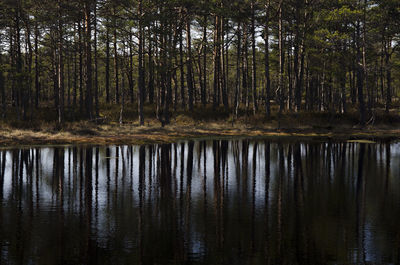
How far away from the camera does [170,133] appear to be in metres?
37.0

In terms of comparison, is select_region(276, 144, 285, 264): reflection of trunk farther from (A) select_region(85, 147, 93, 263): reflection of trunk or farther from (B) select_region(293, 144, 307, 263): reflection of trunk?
(A) select_region(85, 147, 93, 263): reflection of trunk

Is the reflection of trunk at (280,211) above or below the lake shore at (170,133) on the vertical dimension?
below

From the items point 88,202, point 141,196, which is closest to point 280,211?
point 141,196

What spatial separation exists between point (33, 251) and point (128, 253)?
1.87 m

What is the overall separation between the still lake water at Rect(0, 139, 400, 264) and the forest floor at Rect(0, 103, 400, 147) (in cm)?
894

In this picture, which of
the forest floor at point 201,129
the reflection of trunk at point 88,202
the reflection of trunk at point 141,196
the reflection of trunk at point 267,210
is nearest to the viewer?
the reflection of trunk at point 267,210

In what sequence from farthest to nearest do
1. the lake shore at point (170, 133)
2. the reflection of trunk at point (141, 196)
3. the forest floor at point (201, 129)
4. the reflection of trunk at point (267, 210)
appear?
the forest floor at point (201, 129), the lake shore at point (170, 133), the reflection of trunk at point (141, 196), the reflection of trunk at point (267, 210)

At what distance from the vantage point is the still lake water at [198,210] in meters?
8.73

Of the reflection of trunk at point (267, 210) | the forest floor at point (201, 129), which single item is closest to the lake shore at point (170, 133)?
the forest floor at point (201, 129)

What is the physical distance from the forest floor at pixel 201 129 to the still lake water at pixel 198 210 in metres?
8.94

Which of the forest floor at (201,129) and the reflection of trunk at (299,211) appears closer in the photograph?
the reflection of trunk at (299,211)

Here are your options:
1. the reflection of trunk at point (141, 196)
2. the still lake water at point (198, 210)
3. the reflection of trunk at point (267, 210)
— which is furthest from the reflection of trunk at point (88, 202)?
the reflection of trunk at point (267, 210)

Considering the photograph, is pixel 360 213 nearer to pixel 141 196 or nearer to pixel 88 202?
pixel 141 196

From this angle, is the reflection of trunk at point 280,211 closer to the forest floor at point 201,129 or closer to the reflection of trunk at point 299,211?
the reflection of trunk at point 299,211
